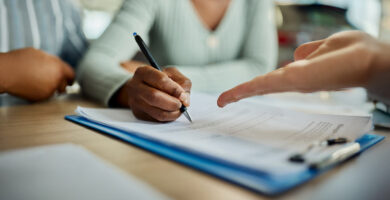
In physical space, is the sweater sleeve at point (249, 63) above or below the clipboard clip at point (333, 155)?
above

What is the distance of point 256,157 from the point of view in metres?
0.24

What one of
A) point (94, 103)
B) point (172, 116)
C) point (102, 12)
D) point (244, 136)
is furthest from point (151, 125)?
point (102, 12)

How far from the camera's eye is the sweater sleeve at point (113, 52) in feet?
1.95

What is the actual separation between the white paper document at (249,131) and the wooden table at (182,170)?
0.02 m

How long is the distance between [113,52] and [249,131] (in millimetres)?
579

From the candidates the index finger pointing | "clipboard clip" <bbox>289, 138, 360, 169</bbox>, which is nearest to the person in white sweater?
A: the index finger pointing

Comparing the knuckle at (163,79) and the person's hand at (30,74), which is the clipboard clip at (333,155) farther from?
the person's hand at (30,74)

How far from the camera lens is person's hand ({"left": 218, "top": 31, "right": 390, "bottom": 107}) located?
0.28 metres

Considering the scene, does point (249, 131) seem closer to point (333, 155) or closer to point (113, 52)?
point (333, 155)

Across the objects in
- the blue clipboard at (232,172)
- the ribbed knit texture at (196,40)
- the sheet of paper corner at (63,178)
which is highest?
the ribbed knit texture at (196,40)

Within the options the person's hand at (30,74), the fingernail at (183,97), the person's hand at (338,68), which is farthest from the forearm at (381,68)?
the person's hand at (30,74)

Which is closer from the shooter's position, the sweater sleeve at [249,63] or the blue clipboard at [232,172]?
the blue clipboard at [232,172]

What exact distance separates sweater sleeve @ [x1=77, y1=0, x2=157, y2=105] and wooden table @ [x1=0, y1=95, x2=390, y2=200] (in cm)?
19

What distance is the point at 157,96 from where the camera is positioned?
1.29 ft
